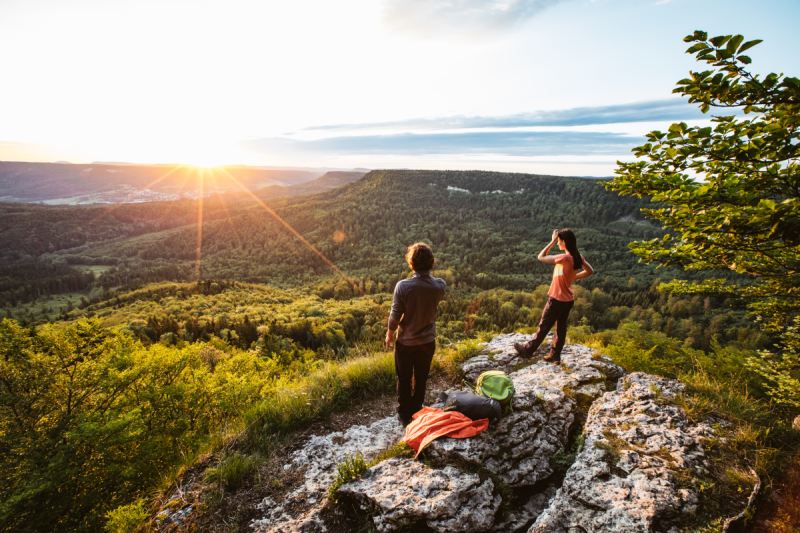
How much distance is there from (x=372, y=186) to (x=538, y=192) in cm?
8880

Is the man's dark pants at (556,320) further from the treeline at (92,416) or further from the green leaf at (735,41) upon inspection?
the green leaf at (735,41)

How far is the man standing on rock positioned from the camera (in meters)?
4.73

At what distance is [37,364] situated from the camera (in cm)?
695

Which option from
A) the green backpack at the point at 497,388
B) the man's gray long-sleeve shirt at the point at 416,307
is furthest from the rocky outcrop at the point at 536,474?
the man's gray long-sleeve shirt at the point at 416,307

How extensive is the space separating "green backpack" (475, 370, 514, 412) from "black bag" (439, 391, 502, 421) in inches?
6.0

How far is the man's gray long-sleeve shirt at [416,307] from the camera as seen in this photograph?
4719 millimetres

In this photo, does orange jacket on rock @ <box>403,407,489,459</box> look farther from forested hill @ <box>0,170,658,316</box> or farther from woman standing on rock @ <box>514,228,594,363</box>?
forested hill @ <box>0,170,658,316</box>

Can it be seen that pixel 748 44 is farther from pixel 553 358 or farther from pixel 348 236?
pixel 348 236

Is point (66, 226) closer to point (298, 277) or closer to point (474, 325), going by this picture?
point (298, 277)

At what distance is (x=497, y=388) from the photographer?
487 cm

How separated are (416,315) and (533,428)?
221 cm

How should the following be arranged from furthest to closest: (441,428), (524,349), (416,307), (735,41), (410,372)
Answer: (524,349) < (410,372) < (416,307) < (441,428) < (735,41)

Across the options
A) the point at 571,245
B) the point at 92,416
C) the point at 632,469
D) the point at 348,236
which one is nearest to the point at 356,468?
the point at 632,469

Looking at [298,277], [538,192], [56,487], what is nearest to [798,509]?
[56,487]
